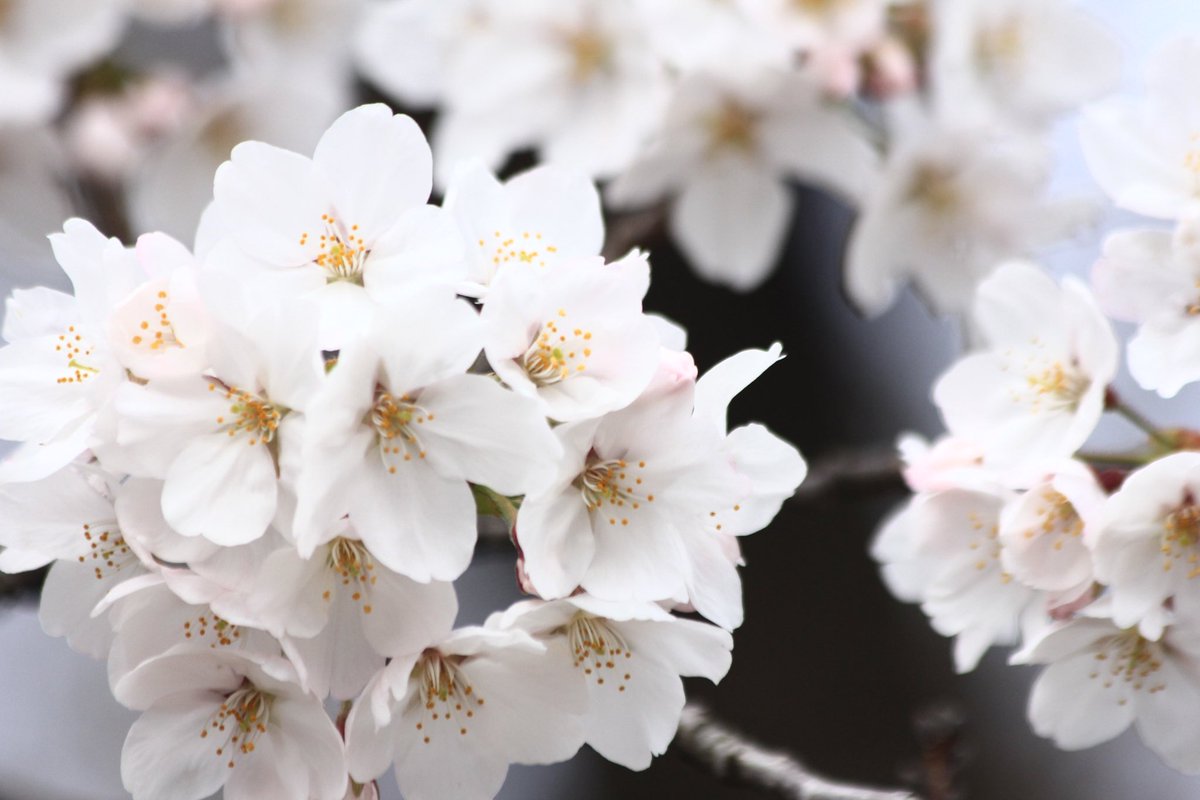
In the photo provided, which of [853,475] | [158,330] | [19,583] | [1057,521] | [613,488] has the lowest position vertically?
[853,475]

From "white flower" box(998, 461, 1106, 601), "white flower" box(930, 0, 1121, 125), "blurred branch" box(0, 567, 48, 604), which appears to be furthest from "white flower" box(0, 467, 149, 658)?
"white flower" box(930, 0, 1121, 125)

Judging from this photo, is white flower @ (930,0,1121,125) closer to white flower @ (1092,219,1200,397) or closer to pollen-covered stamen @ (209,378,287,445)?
white flower @ (1092,219,1200,397)

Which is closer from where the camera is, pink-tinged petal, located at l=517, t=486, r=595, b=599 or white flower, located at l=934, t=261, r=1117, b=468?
pink-tinged petal, located at l=517, t=486, r=595, b=599

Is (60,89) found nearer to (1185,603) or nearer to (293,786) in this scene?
(293,786)

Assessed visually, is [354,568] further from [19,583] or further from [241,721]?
[19,583]

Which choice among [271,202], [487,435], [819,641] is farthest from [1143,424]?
Answer: [819,641]

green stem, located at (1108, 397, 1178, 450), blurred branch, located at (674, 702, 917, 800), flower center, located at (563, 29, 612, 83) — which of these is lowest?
blurred branch, located at (674, 702, 917, 800)

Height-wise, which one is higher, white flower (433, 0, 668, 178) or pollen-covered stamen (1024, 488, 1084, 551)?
pollen-covered stamen (1024, 488, 1084, 551)
